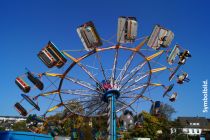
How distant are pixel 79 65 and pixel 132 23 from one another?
18.4 feet

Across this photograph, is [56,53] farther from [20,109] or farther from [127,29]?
[20,109]

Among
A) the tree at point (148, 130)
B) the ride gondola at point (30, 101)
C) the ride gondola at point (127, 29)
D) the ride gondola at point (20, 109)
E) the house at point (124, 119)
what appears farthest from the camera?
the tree at point (148, 130)

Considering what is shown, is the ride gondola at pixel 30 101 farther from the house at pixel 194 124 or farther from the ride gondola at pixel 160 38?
the house at pixel 194 124

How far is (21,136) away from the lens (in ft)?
61.8

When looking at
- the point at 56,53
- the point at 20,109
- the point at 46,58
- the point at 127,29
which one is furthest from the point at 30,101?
the point at 127,29

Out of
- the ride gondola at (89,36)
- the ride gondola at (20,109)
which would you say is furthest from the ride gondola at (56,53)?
the ride gondola at (20,109)

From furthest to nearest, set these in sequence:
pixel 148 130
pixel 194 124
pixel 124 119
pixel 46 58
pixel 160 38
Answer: pixel 194 124 < pixel 124 119 < pixel 148 130 < pixel 160 38 < pixel 46 58

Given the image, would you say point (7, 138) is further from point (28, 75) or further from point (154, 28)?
point (154, 28)

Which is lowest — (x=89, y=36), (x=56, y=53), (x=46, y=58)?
Answer: (x=46, y=58)

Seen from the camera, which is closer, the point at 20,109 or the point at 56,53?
the point at 56,53

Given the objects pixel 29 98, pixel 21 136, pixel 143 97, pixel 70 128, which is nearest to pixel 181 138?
pixel 70 128

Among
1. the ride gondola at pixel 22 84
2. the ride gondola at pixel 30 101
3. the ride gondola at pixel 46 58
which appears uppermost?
the ride gondola at pixel 46 58

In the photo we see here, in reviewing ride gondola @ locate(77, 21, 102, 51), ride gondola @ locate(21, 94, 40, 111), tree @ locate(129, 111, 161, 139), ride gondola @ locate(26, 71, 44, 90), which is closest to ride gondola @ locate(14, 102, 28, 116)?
ride gondola @ locate(21, 94, 40, 111)

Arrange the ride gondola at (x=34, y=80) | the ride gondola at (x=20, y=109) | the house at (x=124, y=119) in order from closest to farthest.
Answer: the ride gondola at (x=34, y=80)
the ride gondola at (x=20, y=109)
the house at (x=124, y=119)
